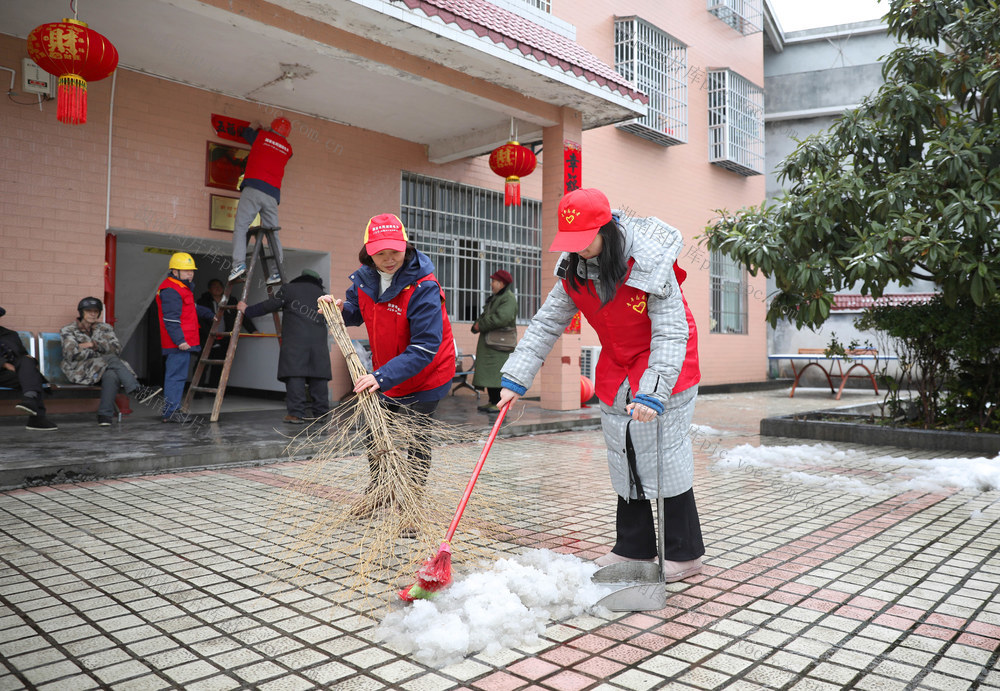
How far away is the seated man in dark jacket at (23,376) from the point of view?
5.99 meters

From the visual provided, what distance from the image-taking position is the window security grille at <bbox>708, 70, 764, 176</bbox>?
14.2 m

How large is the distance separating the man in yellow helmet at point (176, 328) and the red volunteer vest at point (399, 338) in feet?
12.4

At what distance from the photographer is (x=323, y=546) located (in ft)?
11.3

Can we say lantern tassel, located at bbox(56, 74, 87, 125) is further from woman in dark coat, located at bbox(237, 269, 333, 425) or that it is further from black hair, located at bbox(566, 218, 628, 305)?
black hair, located at bbox(566, 218, 628, 305)

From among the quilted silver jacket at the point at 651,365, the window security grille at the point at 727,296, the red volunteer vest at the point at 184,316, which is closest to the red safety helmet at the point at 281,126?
the red volunteer vest at the point at 184,316

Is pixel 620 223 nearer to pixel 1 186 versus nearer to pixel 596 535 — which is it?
pixel 596 535

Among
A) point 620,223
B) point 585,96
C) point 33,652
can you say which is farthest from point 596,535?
point 585,96

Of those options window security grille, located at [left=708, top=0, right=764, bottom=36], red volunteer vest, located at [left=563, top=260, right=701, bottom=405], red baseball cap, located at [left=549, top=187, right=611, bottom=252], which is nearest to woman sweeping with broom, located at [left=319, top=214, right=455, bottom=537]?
red volunteer vest, located at [left=563, top=260, right=701, bottom=405]

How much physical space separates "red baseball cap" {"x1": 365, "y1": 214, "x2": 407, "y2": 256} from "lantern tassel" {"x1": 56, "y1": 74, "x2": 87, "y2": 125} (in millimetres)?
3159

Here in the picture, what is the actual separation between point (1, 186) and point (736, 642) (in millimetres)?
7080

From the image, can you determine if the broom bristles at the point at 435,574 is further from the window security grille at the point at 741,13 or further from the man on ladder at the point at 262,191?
the window security grille at the point at 741,13

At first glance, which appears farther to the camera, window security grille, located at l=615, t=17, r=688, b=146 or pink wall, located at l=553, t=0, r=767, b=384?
window security grille, located at l=615, t=17, r=688, b=146

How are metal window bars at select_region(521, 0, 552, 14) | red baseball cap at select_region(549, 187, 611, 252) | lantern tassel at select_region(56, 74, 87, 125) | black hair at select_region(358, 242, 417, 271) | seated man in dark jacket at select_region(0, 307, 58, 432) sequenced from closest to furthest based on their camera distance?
red baseball cap at select_region(549, 187, 611, 252), black hair at select_region(358, 242, 417, 271), lantern tassel at select_region(56, 74, 87, 125), seated man in dark jacket at select_region(0, 307, 58, 432), metal window bars at select_region(521, 0, 552, 14)

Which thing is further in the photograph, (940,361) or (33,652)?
(940,361)
